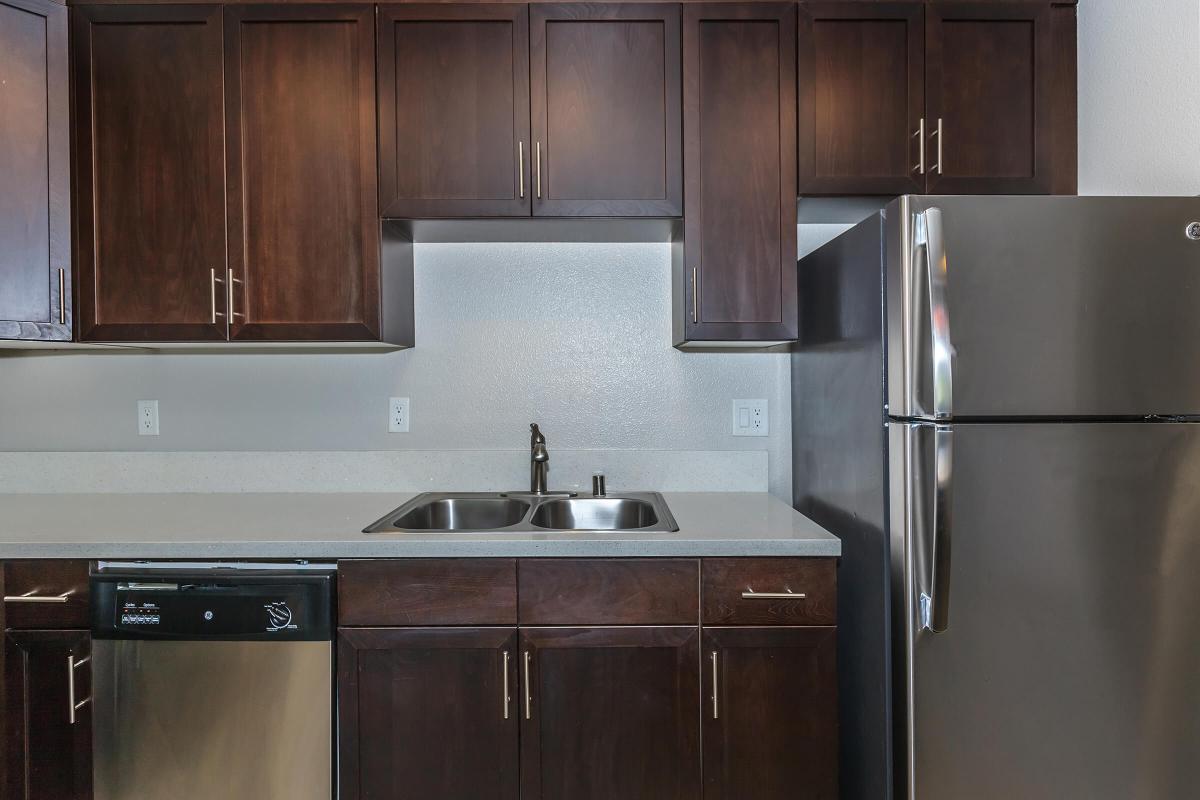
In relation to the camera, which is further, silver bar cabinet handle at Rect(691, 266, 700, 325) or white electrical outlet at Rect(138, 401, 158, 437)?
white electrical outlet at Rect(138, 401, 158, 437)

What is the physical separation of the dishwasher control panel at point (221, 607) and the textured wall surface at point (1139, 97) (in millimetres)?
2056

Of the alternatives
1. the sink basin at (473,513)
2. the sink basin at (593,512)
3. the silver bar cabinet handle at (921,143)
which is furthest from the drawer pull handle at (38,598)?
the silver bar cabinet handle at (921,143)

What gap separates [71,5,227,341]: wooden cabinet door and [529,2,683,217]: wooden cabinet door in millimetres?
835

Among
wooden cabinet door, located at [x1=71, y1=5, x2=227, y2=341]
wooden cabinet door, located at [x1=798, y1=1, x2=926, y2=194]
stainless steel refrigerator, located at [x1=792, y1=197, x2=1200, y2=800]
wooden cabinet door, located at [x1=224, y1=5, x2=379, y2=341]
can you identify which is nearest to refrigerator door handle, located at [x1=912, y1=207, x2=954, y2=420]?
stainless steel refrigerator, located at [x1=792, y1=197, x2=1200, y2=800]

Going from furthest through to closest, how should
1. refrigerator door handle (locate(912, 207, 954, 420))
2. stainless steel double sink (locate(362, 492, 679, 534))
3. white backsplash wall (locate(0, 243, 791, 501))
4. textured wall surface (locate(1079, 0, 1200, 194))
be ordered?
white backsplash wall (locate(0, 243, 791, 501)), stainless steel double sink (locate(362, 492, 679, 534)), textured wall surface (locate(1079, 0, 1200, 194)), refrigerator door handle (locate(912, 207, 954, 420))

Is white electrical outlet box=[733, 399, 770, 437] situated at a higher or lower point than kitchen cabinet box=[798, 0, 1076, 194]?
lower

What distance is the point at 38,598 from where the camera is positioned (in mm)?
1510

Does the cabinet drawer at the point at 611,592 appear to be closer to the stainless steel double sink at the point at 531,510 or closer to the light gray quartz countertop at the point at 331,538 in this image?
the light gray quartz countertop at the point at 331,538

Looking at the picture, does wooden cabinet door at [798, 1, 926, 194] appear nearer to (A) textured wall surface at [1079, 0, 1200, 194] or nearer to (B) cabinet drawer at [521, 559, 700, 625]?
(A) textured wall surface at [1079, 0, 1200, 194]

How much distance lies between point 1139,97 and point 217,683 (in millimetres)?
2461

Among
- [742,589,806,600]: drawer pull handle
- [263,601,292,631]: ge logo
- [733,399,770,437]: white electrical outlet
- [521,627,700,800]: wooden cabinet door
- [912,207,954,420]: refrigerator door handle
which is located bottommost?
[521,627,700,800]: wooden cabinet door

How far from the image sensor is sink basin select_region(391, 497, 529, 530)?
6.55ft

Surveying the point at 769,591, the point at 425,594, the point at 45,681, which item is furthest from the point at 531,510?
the point at 45,681

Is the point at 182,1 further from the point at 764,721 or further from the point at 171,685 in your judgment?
the point at 764,721
